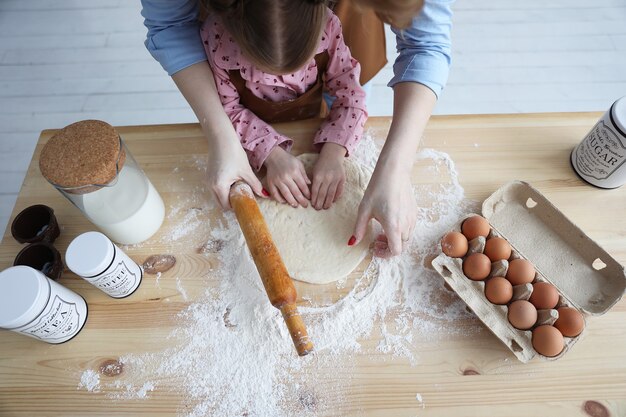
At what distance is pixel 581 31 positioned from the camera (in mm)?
2000

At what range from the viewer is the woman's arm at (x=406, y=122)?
2.51 feet

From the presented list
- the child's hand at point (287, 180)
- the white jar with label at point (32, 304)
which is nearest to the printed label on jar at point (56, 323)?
→ the white jar with label at point (32, 304)

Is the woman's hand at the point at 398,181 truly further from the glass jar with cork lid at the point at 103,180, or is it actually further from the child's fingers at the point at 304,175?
the glass jar with cork lid at the point at 103,180

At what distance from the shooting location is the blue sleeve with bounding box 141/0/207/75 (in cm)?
79

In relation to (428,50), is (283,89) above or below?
below

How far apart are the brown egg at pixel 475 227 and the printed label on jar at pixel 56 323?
714 mm

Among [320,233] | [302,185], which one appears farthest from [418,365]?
[302,185]

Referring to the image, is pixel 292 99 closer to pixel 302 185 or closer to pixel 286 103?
pixel 286 103

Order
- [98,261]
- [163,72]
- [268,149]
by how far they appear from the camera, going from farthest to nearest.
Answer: [163,72] < [268,149] < [98,261]

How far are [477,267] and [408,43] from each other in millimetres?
484

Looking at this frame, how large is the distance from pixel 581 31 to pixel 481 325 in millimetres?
1955

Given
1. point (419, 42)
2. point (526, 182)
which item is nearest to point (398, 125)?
point (419, 42)

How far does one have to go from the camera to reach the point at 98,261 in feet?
2.13

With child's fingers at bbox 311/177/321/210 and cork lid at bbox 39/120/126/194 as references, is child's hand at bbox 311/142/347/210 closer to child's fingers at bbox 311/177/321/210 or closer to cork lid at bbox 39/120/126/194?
child's fingers at bbox 311/177/321/210
